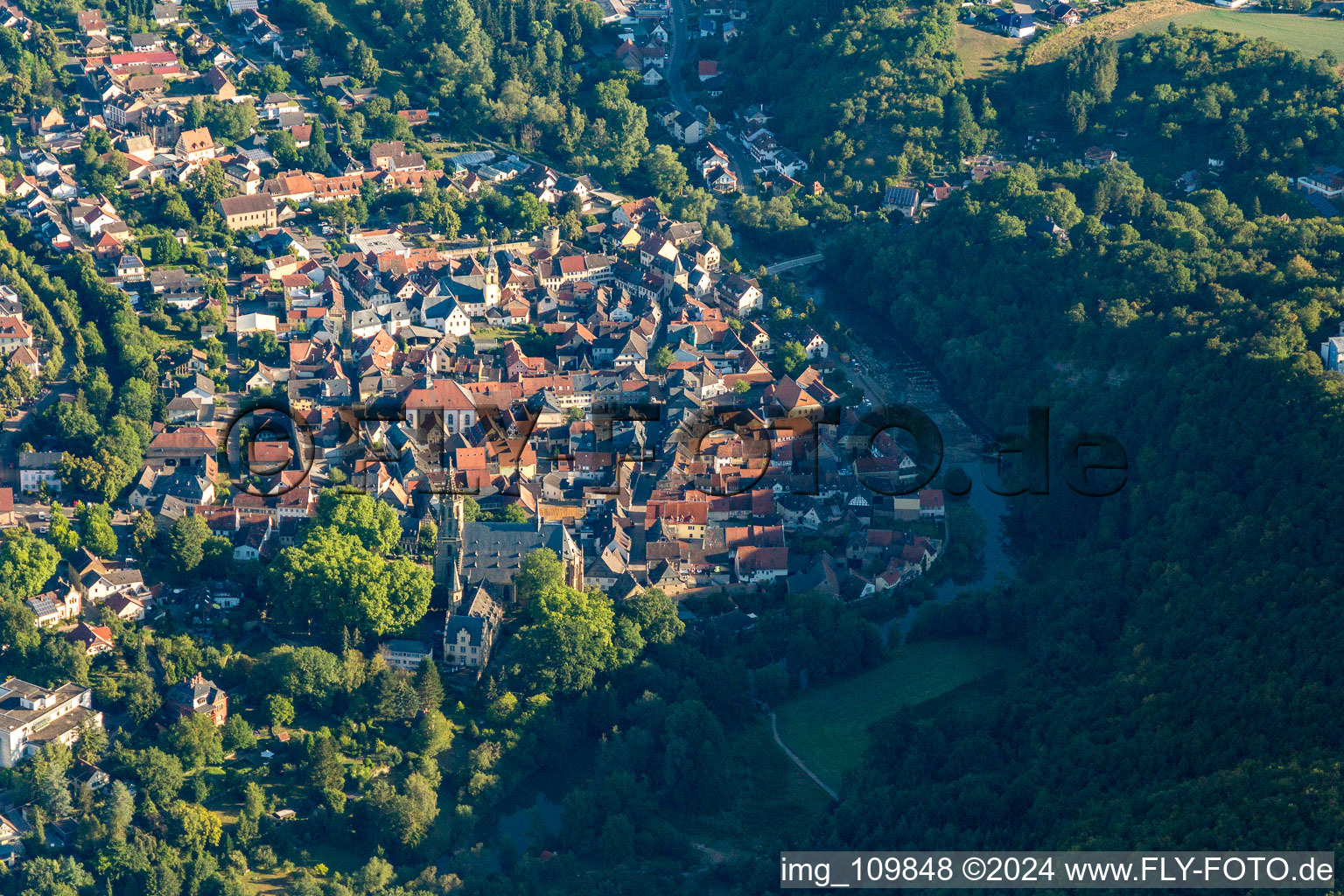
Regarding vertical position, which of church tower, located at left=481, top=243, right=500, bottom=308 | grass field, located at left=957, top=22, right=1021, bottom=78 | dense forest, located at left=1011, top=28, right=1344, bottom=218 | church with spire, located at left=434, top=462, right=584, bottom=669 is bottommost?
church with spire, located at left=434, top=462, right=584, bottom=669

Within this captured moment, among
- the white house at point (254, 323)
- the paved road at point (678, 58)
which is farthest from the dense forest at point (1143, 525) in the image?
the white house at point (254, 323)

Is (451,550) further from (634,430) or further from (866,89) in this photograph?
(866,89)

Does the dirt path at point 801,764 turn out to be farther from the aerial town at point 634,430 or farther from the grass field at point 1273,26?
the grass field at point 1273,26

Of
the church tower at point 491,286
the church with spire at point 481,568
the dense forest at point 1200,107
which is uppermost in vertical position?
the dense forest at point 1200,107

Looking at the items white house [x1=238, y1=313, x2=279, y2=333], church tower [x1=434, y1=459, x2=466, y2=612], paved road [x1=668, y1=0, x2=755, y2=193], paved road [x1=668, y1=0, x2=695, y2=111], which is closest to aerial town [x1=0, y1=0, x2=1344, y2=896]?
church tower [x1=434, y1=459, x2=466, y2=612]

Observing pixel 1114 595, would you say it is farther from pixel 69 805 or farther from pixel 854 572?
pixel 69 805

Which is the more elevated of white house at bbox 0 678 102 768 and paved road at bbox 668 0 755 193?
paved road at bbox 668 0 755 193

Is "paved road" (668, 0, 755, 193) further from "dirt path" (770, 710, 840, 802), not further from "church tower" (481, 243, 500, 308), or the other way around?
"dirt path" (770, 710, 840, 802)
